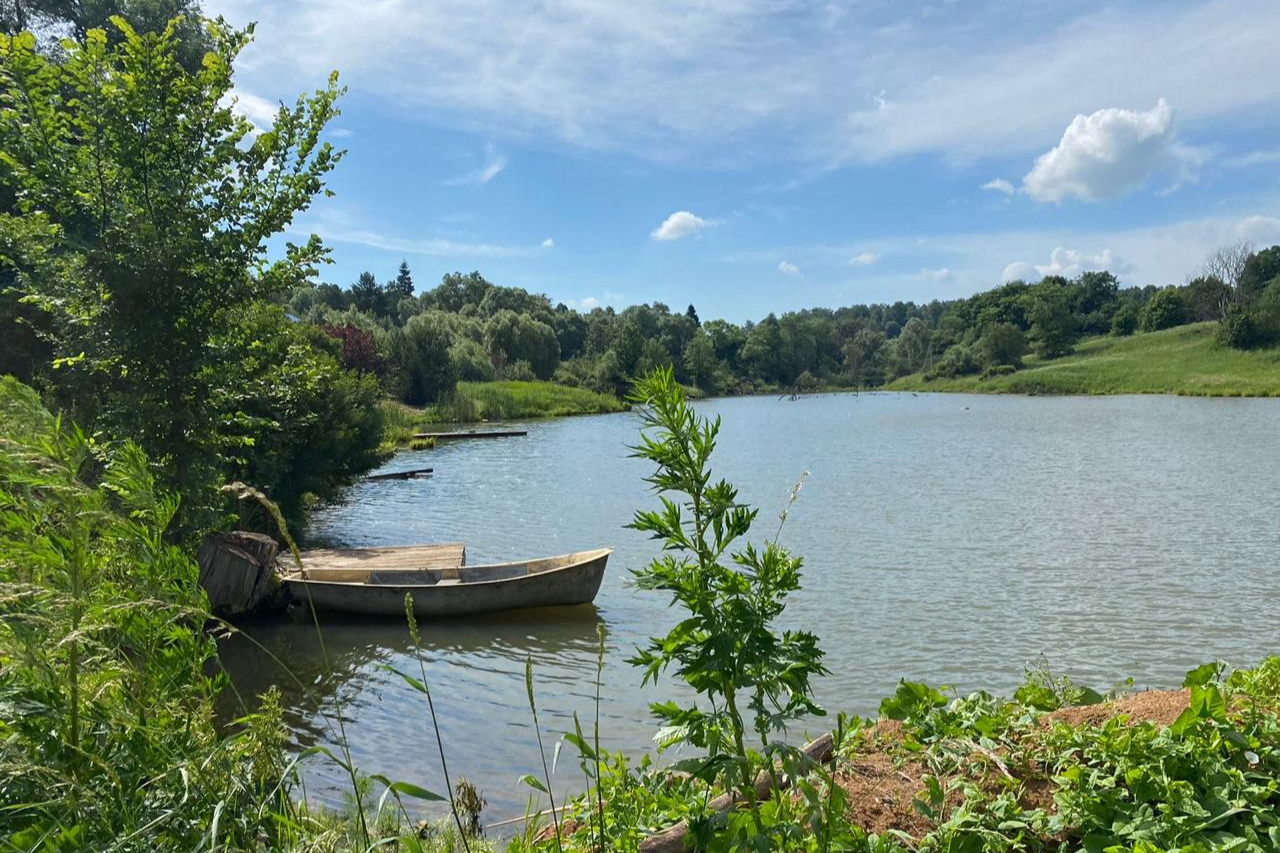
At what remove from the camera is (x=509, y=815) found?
22.1 ft

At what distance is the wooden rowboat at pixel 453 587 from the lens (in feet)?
41.4

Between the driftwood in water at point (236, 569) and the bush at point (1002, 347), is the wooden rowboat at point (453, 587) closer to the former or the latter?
the driftwood in water at point (236, 569)

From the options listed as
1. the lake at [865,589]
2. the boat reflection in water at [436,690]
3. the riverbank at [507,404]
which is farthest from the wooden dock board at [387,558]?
the riverbank at [507,404]

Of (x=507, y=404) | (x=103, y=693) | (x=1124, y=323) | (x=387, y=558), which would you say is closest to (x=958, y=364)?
(x=1124, y=323)

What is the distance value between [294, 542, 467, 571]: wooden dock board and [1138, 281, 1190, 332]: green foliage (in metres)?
102

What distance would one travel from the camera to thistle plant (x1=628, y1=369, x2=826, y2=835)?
244cm

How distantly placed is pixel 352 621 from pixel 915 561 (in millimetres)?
10462

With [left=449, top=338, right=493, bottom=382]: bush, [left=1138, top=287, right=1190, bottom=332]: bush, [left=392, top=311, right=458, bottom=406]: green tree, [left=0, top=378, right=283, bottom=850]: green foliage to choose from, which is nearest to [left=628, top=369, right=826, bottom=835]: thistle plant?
[left=0, top=378, right=283, bottom=850]: green foliage

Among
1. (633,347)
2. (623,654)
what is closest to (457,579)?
(623,654)

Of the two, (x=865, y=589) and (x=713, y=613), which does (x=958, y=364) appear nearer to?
(x=865, y=589)

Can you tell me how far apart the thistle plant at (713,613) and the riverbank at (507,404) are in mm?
46758

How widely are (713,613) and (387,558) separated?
13232 mm

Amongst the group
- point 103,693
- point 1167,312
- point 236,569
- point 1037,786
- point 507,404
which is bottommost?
point 236,569

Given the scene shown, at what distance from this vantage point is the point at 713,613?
8.36ft
